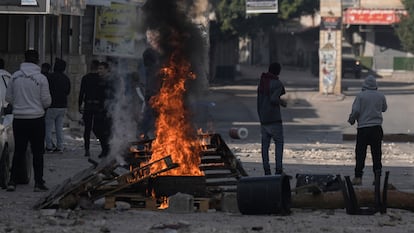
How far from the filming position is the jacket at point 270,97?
647 inches

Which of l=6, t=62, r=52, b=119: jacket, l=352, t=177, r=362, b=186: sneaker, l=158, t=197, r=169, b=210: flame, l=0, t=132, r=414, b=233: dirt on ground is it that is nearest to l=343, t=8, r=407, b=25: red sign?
l=352, t=177, r=362, b=186: sneaker

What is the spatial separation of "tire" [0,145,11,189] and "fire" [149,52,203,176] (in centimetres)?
216

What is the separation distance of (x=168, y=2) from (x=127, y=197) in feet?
10.7

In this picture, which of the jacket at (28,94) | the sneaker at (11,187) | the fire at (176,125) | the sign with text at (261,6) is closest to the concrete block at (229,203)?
the fire at (176,125)

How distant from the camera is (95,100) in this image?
2008 cm

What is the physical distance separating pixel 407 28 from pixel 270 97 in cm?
6572

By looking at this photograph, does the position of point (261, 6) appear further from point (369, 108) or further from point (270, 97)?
point (369, 108)

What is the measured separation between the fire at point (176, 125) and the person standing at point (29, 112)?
1.54 meters

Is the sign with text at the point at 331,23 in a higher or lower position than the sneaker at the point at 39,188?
higher

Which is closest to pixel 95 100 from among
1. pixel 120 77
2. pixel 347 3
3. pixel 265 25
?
pixel 120 77

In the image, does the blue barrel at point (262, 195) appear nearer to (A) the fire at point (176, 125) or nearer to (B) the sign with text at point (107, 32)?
(A) the fire at point (176, 125)

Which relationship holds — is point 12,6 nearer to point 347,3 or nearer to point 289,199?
point 289,199

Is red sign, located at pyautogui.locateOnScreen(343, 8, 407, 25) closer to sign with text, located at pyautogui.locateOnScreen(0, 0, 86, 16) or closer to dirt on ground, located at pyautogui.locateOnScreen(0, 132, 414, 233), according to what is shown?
sign with text, located at pyautogui.locateOnScreen(0, 0, 86, 16)

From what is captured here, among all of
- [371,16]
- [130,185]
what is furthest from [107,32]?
[371,16]
